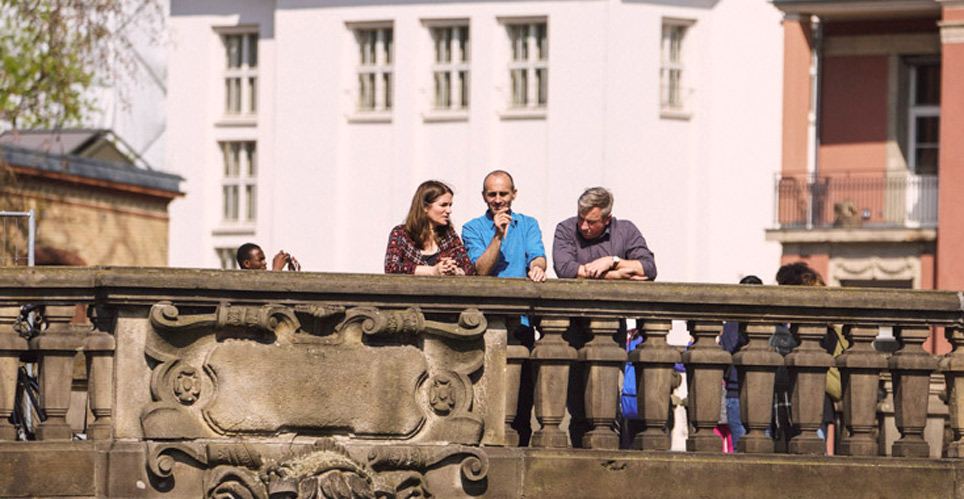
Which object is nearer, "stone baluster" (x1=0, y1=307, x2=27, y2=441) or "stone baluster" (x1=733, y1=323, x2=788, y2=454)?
"stone baluster" (x1=0, y1=307, x2=27, y2=441)

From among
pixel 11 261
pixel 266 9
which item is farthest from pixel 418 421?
pixel 266 9

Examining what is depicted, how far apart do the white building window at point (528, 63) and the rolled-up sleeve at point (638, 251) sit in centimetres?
3768

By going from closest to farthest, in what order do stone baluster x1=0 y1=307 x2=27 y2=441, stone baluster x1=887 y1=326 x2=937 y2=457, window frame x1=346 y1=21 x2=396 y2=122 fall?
stone baluster x1=0 y1=307 x2=27 y2=441 → stone baluster x1=887 y1=326 x2=937 y2=457 → window frame x1=346 y1=21 x2=396 y2=122

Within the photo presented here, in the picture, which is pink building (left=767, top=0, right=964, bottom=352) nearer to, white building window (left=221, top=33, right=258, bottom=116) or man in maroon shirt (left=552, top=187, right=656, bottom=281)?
white building window (left=221, top=33, right=258, bottom=116)

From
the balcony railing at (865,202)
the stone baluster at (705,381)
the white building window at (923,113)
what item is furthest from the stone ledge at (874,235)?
the stone baluster at (705,381)

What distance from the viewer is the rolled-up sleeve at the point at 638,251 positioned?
13.1 meters

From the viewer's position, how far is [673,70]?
51469mm

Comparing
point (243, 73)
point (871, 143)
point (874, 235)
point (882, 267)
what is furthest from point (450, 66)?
point (882, 267)

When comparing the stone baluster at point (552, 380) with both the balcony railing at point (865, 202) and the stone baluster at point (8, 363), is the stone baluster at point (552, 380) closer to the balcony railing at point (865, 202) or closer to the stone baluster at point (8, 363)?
the stone baluster at point (8, 363)

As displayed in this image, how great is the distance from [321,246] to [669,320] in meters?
41.0

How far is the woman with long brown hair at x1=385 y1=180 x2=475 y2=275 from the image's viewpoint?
41.5 feet

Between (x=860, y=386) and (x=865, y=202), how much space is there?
33.5 metres

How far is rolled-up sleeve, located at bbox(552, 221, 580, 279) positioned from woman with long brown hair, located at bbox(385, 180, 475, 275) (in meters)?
0.62

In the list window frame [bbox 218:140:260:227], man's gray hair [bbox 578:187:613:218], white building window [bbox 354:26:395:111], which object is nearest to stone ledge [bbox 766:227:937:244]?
white building window [bbox 354:26:395:111]
